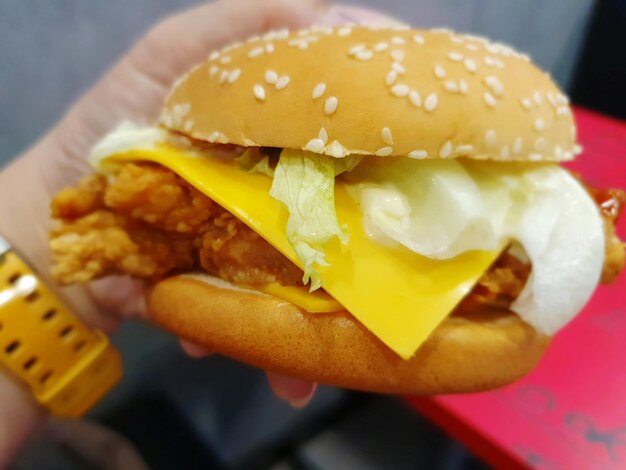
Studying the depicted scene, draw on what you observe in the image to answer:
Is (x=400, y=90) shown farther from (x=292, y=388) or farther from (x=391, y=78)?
(x=292, y=388)

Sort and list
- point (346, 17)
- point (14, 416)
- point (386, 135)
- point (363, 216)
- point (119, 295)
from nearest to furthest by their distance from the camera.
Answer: point (386, 135), point (363, 216), point (14, 416), point (119, 295), point (346, 17)

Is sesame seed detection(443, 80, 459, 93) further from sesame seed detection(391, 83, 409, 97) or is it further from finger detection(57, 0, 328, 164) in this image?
finger detection(57, 0, 328, 164)

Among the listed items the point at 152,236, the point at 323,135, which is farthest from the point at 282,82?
the point at 152,236

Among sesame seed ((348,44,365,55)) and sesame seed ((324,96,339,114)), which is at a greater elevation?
sesame seed ((348,44,365,55))

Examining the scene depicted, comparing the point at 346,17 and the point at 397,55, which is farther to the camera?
the point at 346,17

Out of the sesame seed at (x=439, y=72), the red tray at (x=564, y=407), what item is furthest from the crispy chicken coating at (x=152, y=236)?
the red tray at (x=564, y=407)

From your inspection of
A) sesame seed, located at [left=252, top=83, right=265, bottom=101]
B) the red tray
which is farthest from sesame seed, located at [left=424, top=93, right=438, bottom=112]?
the red tray
